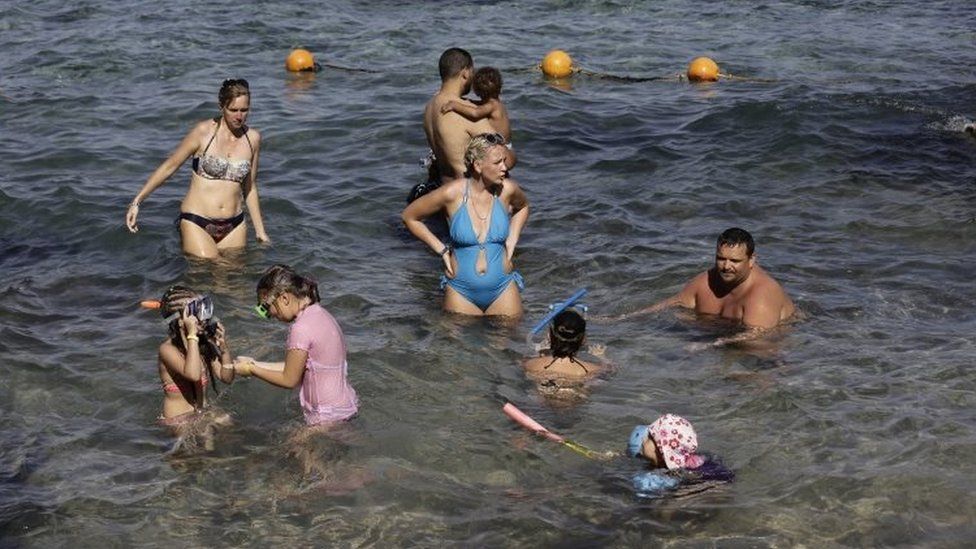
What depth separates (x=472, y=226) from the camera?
9.10 metres

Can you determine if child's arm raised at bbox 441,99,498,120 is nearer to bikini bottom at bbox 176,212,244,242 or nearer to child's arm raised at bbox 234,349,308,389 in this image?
bikini bottom at bbox 176,212,244,242

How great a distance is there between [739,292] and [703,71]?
824 centimetres

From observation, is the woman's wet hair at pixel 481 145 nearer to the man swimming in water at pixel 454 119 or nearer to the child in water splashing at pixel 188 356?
the man swimming in water at pixel 454 119

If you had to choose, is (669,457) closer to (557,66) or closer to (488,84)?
(488,84)

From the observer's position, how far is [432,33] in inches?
792

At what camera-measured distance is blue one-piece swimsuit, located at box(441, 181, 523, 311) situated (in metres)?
9.09

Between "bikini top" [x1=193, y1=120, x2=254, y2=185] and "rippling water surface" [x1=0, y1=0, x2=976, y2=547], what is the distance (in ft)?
2.56

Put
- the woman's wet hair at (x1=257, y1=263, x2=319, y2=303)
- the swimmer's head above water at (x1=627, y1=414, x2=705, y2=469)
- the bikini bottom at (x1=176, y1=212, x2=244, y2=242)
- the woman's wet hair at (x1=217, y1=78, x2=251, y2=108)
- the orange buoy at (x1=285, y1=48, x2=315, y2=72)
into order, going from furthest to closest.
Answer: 1. the orange buoy at (x1=285, y1=48, x2=315, y2=72)
2. the bikini bottom at (x1=176, y1=212, x2=244, y2=242)
3. the woman's wet hair at (x1=217, y1=78, x2=251, y2=108)
4. the woman's wet hair at (x1=257, y1=263, x2=319, y2=303)
5. the swimmer's head above water at (x1=627, y1=414, x2=705, y2=469)

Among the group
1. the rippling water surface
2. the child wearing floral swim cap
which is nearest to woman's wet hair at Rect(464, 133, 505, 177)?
the rippling water surface

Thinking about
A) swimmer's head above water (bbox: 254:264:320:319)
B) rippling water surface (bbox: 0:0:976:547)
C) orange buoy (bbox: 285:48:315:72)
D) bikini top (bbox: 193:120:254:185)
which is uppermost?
swimmer's head above water (bbox: 254:264:320:319)

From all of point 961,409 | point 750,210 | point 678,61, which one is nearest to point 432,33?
point 678,61

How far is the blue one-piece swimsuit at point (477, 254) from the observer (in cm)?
909

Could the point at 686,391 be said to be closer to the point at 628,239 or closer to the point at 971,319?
the point at 971,319

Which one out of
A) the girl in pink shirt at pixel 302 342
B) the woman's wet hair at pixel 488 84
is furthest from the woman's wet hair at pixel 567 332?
the woman's wet hair at pixel 488 84
